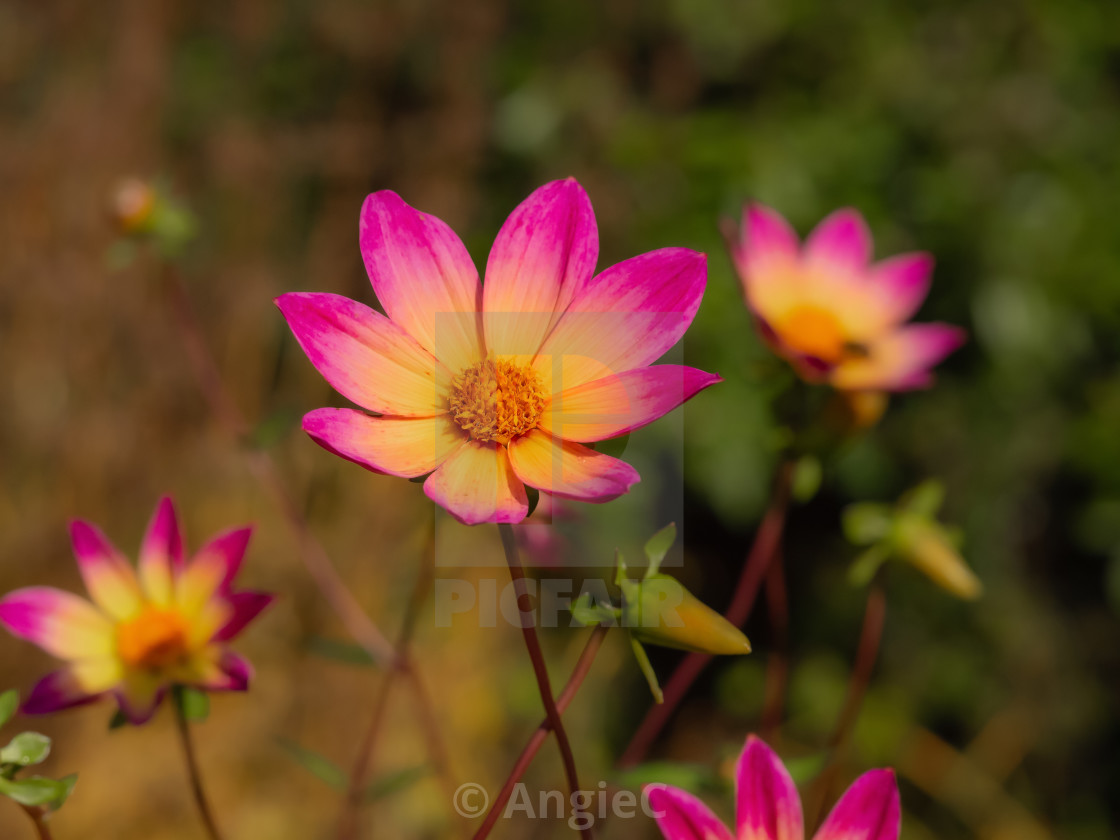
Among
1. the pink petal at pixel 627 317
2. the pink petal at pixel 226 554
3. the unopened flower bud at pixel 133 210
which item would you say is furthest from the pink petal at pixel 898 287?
the unopened flower bud at pixel 133 210

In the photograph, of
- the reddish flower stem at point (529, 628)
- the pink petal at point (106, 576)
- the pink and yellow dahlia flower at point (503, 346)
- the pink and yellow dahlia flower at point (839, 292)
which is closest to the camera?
the reddish flower stem at point (529, 628)

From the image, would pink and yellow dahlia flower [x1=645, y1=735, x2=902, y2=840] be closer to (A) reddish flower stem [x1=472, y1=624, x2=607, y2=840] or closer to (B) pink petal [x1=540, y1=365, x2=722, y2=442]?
(A) reddish flower stem [x1=472, y1=624, x2=607, y2=840]

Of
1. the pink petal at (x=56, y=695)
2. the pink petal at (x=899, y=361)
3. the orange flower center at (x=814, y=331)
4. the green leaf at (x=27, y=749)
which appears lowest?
the pink petal at (x=56, y=695)

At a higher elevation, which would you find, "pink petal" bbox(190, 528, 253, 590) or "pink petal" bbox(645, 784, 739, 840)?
"pink petal" bbox(190, 528, 253, 590)

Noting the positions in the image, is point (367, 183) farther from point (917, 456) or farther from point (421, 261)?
point (421, 261)

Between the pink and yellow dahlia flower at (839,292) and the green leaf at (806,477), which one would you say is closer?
the green leaf at (806,477)

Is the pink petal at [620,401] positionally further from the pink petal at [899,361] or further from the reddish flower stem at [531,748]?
the pink petal at [899,361]

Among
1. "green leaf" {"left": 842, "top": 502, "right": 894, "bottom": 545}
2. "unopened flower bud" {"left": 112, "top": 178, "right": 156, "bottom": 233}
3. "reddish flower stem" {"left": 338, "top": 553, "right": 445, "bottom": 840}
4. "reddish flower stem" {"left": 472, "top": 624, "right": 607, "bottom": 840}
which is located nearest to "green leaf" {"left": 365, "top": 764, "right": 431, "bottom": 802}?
"reddish flower stem" {"left": 338, "top": 553, "right": 445, "bottom": 840}

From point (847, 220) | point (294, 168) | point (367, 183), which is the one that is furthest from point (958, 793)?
point (294, 168)
